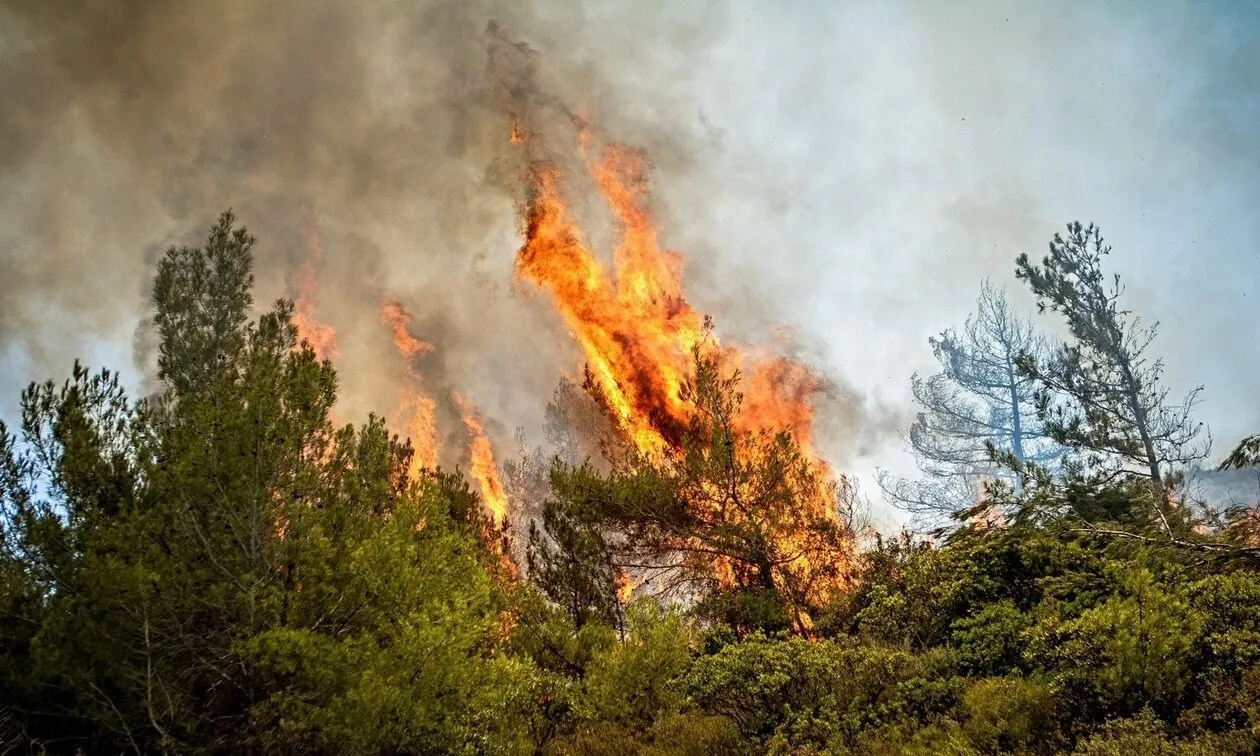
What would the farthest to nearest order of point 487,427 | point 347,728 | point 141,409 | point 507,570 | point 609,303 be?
point 487,427, point 609,303, point 507,570, point 141,409, point 347,728

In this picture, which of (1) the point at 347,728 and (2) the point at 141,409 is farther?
(2) the point at 141,409

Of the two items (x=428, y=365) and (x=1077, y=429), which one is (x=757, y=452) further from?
(x=428, y=365)

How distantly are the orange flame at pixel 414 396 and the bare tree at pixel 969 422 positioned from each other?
2646 centimetres

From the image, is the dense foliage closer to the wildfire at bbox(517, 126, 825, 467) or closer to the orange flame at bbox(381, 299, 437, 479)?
the wildfire at bbox(517, 126, 825, 467)

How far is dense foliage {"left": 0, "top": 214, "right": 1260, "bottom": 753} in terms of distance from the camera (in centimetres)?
695

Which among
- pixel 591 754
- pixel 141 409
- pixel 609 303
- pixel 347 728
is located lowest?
pixel 591 754

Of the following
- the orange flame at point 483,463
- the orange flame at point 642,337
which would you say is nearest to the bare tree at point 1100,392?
the orange flame at point 642,337

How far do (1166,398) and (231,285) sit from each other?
27.0 metres

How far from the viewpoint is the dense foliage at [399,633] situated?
6.95 metres

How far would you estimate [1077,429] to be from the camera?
675 inches

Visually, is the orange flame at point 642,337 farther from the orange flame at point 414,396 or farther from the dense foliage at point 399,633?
the orange flame at point 414,396

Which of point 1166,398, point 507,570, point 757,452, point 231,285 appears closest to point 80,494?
point 231,285

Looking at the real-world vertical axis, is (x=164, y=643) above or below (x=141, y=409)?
below

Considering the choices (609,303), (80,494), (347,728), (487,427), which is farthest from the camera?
(487,427)
